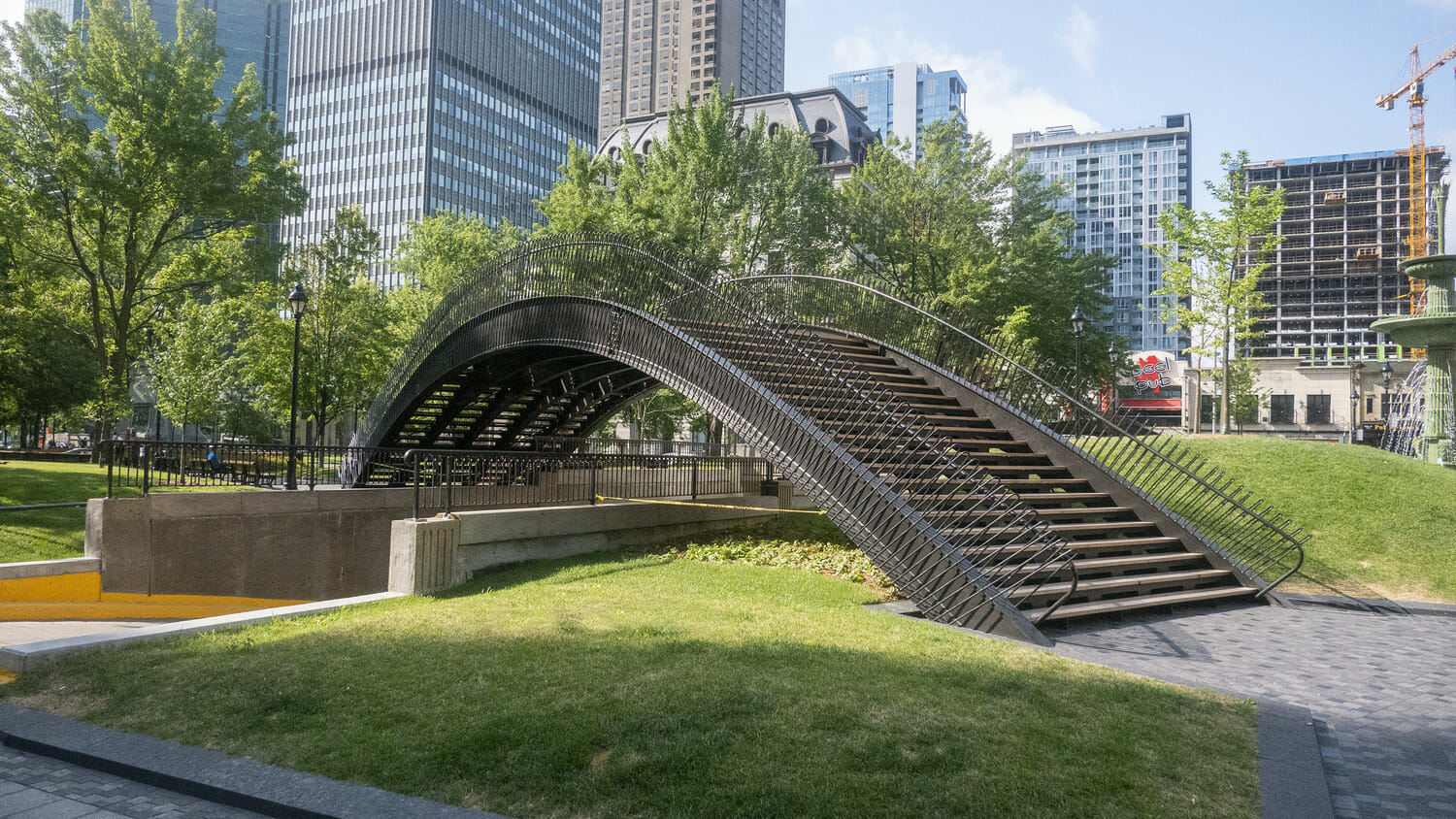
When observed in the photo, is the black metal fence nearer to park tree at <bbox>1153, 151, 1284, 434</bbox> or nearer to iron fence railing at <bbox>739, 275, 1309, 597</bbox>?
iron fence railing at <bbox>739, 275, 1309, 597</bbox>

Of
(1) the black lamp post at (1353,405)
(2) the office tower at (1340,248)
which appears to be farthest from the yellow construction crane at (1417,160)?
(1) the black lamp post at (1353,405)

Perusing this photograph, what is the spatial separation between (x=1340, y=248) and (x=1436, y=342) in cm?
14052

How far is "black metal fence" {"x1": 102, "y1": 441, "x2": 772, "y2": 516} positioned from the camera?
14500 millimetres

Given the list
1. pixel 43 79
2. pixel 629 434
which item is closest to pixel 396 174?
pixel 629 434

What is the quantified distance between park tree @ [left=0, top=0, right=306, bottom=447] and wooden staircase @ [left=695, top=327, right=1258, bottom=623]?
1636cm

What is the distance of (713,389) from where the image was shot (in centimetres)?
1296

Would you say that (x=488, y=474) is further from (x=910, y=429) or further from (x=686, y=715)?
(x=686, y=715)

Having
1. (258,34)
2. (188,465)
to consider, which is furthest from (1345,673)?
(258,34)

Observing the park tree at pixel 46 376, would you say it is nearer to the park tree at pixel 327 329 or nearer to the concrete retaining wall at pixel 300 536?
the park tree at pixel 327 329

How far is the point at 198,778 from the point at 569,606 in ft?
14.8

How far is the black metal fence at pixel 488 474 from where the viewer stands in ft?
47.6

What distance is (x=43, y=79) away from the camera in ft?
72.3

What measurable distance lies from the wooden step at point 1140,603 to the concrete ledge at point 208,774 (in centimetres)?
618

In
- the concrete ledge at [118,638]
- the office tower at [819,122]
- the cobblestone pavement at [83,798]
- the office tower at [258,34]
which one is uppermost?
the office tower at [258,34]
